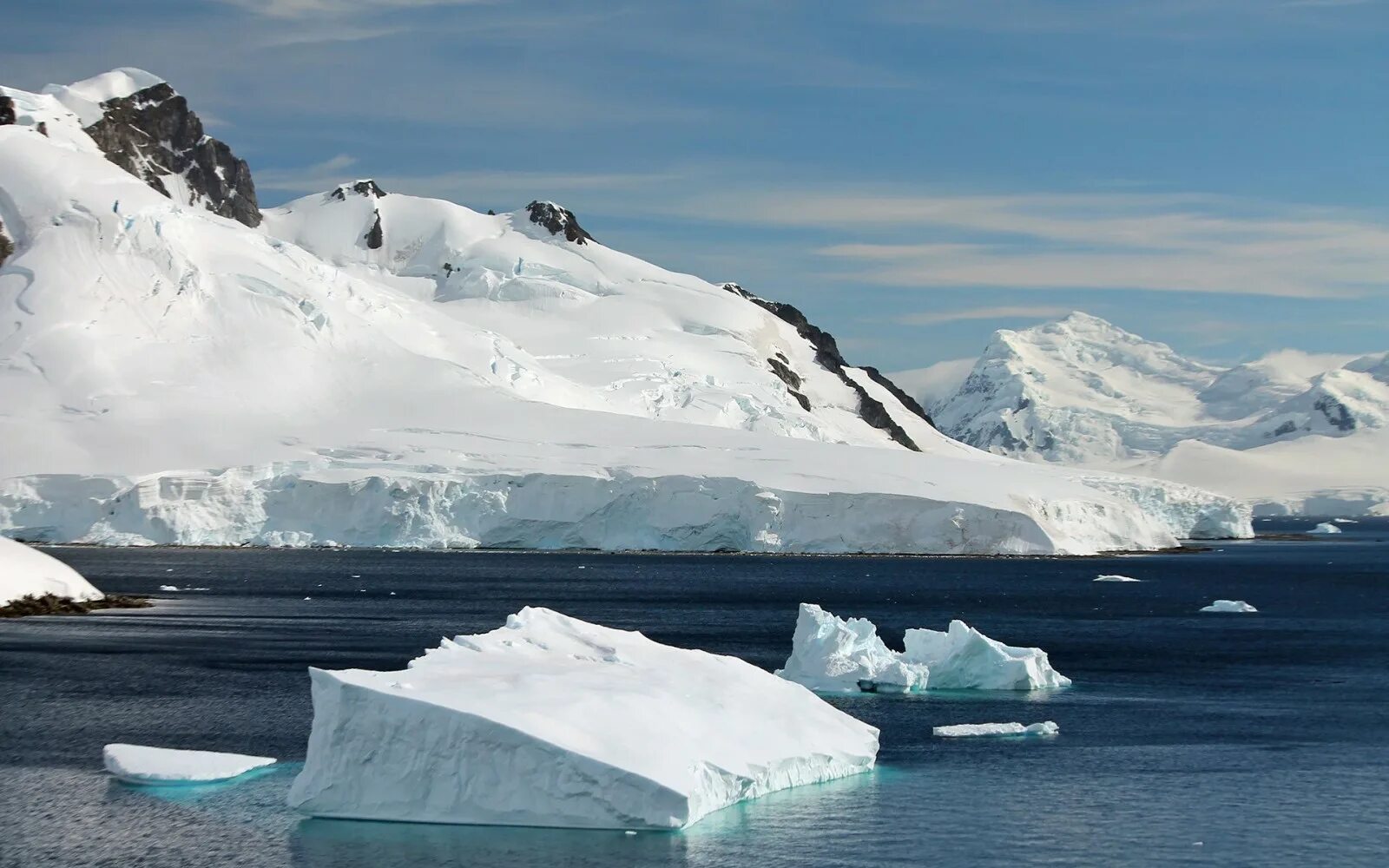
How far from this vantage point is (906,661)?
38781mm

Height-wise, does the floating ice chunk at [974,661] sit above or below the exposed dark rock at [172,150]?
below

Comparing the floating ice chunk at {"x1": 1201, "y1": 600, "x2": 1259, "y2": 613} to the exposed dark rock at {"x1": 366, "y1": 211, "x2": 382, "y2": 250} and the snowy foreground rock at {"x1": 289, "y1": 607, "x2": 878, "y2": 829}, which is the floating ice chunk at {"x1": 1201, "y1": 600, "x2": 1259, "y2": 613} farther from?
the exposed dark rock at {"x1": 366, "y1": 211, "x2": 382, "y2": 250}

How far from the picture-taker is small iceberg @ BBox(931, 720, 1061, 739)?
31639 millimetres

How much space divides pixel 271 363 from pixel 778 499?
39.3 meters

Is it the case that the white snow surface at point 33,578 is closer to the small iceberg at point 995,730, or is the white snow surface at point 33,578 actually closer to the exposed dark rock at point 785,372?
the small iceberg at point 995,730

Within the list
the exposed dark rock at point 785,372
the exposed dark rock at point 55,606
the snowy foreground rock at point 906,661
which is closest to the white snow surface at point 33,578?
the exposed dark rock at point 55,606

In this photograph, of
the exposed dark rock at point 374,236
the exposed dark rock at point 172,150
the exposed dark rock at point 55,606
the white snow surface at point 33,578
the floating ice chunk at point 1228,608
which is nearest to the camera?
the exposed dark rock at point 55,606

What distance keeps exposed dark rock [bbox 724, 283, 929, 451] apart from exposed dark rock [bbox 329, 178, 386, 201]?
39387mm

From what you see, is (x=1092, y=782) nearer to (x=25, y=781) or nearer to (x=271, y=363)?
(x=25, y=781)

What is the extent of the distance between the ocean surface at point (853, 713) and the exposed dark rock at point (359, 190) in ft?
321

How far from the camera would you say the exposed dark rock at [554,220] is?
164375mm

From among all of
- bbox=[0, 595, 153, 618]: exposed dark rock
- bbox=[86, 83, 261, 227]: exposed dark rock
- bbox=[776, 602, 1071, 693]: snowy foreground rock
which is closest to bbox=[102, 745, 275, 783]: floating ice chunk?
bbox=[776, 602, 1071, 693]: snowy foreground rock

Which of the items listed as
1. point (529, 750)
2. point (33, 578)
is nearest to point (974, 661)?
point (529, 750)

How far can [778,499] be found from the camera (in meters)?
98.1
